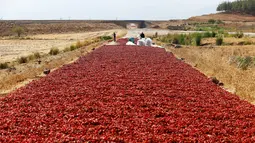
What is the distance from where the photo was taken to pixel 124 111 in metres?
8.90

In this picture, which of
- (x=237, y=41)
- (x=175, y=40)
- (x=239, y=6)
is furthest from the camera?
(x=239, y=6)

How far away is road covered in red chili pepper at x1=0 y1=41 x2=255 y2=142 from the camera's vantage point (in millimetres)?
7203

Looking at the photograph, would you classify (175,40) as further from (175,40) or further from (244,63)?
(244,63)

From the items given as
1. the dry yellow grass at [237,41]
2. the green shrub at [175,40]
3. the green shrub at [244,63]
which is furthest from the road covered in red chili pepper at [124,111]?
the green shrub at [175,40]

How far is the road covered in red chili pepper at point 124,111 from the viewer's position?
23.6 ft

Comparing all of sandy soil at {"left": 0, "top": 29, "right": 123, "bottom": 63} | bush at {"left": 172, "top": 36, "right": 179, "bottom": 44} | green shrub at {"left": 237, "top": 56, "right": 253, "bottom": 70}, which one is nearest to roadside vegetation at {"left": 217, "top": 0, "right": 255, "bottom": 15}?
sandy soil at {"left": 0, "top": 29, "right": 123, "bottom": 63}

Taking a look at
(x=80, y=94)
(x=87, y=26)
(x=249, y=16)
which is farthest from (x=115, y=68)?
(x=249, y=16)

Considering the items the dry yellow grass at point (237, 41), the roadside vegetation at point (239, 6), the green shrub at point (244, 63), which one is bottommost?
the green shrub at point (244, 63)

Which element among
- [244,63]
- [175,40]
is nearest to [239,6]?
[175,40]

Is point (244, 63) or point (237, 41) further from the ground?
point (237, 41)

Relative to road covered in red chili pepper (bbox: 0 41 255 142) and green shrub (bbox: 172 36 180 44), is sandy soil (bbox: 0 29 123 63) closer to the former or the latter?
green shrub (bbox: 172 36 180 44)

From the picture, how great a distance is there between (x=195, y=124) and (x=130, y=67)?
941 centimetres

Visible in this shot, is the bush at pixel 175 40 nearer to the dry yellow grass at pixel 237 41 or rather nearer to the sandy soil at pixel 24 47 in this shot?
the dry yellow grass at pixel 237 41

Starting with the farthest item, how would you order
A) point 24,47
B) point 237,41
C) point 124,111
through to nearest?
point 24,47
point 237,41
point 124,111
